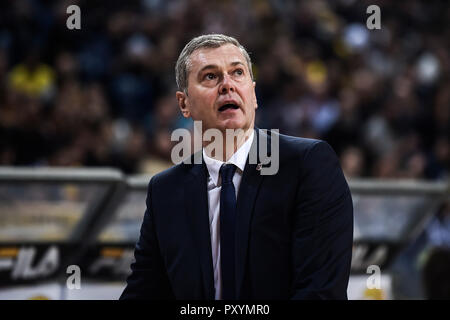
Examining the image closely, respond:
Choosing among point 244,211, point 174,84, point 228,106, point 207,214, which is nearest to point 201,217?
point 207,214

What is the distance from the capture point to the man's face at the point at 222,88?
5.99 feet

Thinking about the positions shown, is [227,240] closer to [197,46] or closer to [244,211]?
[244,211]

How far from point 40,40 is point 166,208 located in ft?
15.7

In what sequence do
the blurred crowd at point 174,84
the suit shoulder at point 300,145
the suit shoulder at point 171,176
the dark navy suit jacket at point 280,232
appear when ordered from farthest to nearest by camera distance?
the blurred crowd at point 174,84
the suit shoulder at point 171,176
the suit shoulder at point 300,145
the dark navy suit jacket at point 280,232

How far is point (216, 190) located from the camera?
1857 millimetres

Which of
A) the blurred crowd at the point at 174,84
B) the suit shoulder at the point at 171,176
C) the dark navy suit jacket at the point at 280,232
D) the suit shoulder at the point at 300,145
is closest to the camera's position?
the dark navy suit jacket at the point at 280,232

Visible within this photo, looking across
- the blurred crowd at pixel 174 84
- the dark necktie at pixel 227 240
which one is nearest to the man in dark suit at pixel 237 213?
the dark necktie at pixel 227 240

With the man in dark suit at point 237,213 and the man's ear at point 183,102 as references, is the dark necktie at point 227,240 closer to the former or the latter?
the man in dark suit at point 237,213

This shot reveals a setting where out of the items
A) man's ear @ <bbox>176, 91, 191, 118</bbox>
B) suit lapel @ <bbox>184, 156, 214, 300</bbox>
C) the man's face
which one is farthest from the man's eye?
suit lapel @ <bbox>184, 156, 214, 300</bbox>

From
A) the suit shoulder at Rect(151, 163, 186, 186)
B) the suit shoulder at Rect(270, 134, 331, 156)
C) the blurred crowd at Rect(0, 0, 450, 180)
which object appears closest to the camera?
the suit shoulder at Rect(270, 134, 331, 156)

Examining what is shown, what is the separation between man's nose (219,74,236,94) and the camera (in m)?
1.82

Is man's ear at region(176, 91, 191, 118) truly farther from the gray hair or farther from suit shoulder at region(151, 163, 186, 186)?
suit shoulder at region(151, 163, 186, 186)
